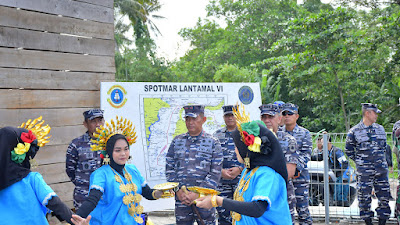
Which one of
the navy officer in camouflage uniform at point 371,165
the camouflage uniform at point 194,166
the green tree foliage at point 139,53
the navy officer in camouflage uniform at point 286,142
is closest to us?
the camouflage uniform at point 194,166

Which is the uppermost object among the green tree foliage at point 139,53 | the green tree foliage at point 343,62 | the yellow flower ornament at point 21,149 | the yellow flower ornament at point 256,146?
the green tree foliage at point 139,53

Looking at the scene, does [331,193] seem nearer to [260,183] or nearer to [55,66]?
[260,183]

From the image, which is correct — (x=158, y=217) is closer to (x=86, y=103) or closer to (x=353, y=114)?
(x=86, y=103)

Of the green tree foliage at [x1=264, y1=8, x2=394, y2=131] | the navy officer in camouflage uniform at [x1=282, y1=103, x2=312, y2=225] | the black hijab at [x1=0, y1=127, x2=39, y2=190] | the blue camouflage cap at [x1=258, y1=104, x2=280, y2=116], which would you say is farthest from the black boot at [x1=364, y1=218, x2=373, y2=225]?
the green tree foliage at [x1=264, y1=8, x2=394, y2=131]

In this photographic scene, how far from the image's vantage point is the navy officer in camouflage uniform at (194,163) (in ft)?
16.9

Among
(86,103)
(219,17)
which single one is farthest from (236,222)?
(219,17)

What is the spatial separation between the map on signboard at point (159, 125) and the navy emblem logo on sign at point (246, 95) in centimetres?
79

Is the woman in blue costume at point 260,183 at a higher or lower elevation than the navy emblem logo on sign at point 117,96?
lower

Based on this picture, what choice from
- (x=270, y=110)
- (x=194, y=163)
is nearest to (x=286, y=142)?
(x=270, y=110)

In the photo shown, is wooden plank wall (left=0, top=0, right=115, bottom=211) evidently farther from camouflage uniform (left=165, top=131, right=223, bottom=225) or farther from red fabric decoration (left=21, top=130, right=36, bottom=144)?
red fabric decoration (left=21, top=130, right=36, bottom=144)

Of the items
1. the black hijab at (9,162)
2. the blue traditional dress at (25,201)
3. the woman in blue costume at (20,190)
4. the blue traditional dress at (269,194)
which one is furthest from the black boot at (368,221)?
the black hijab at (9,162)

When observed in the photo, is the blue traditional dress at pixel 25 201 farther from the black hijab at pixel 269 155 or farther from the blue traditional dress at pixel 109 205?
the black hijab at pixel 269 155

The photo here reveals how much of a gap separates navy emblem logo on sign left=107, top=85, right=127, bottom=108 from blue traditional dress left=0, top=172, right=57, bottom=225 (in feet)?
9.42

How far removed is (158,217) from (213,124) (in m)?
2.09
